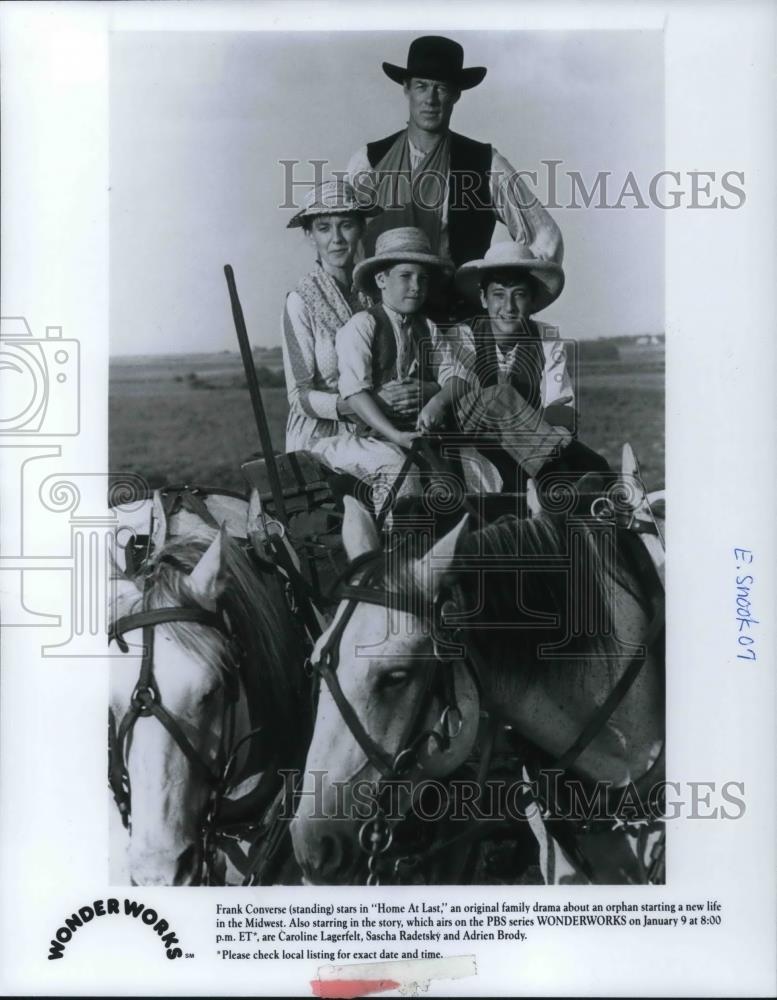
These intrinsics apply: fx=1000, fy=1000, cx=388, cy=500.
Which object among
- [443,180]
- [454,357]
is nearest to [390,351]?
[454,357]

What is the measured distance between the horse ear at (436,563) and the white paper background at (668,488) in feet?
2.17

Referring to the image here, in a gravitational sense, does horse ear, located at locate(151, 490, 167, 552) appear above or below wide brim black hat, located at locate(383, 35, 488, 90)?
below

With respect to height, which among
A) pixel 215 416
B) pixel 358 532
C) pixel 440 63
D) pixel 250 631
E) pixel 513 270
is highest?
pixel 440 63

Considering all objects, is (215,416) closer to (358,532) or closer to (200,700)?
(358,532)

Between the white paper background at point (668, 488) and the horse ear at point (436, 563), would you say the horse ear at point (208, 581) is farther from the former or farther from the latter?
the horse ear at point (436, 563)

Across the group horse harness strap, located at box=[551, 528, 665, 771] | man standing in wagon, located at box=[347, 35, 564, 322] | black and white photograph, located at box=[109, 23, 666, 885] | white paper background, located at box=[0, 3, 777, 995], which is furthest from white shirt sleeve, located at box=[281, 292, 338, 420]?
horse harness strap, located at box=[551, 528, 665, 771]

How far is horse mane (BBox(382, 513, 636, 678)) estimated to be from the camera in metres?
2.91

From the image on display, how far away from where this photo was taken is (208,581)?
9.66 feet

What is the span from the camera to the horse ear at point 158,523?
2.96 m

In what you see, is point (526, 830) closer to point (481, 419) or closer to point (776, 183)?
point (481, 419)

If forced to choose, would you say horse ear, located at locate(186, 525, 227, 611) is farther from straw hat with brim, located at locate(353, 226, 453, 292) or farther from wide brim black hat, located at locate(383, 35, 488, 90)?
wide brim black hat, located at locate(383, 35, 488, 90)

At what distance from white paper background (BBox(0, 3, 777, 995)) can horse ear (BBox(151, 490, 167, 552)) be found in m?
0.16

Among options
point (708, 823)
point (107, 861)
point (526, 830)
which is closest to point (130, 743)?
point (107, 861)

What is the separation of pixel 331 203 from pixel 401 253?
0.26 metres
